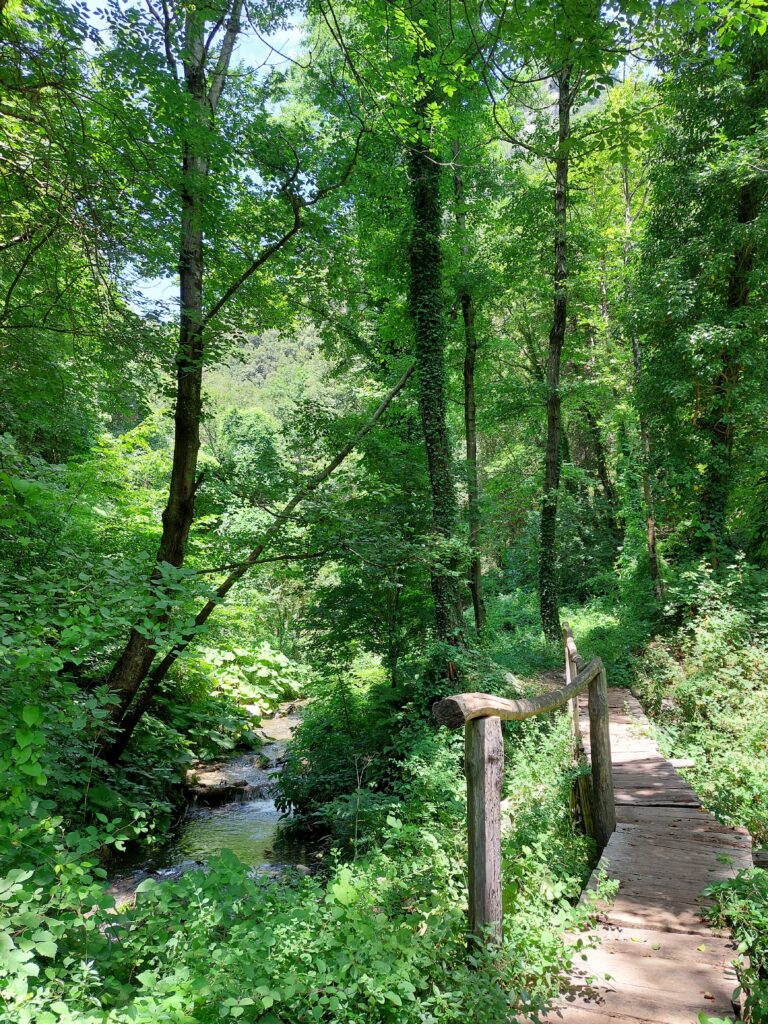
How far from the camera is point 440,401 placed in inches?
365

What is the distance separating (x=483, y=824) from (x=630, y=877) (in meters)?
1.91

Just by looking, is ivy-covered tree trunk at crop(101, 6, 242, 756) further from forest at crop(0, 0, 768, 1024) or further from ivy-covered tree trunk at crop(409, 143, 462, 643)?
ivy-covered tree trunk at crop(409, 143, 462, 643)

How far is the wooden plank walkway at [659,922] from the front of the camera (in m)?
2.61

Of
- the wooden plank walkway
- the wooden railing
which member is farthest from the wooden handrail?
the wooden plank walkway

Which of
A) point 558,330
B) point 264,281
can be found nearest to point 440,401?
point 264,281

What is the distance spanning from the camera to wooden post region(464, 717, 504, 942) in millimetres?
2658

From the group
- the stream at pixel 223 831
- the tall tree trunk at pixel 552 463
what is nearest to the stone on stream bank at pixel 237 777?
the stream at pixel 223 831

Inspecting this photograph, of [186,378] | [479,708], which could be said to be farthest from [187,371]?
[479,708]

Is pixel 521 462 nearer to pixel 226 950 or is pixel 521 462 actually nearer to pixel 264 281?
pixel 264 281

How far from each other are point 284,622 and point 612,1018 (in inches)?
719

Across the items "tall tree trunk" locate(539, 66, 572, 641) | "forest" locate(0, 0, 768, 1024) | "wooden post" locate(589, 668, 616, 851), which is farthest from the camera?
"tall tree trunk" locate(539, 66, 572, 641)

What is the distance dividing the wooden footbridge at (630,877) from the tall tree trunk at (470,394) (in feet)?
23.4

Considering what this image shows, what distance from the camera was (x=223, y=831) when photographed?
786 centimetres

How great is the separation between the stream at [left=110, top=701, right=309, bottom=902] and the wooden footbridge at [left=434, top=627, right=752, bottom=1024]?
361cm
